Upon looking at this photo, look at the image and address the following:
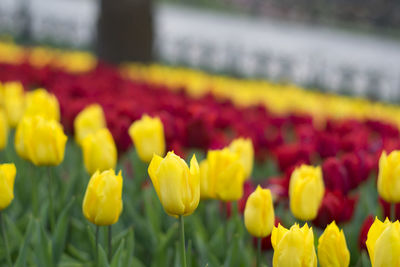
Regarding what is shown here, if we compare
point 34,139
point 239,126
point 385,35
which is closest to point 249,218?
point 34,139

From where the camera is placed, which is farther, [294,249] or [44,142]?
[44,142]

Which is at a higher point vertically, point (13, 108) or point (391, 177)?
point (391, 177)

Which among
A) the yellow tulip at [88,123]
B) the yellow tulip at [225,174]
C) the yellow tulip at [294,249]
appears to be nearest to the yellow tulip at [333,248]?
the yellow tulip at [294,249]

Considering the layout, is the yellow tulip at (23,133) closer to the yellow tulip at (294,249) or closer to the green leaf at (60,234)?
the green leaf at (60,234)

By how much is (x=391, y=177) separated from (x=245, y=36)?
79.2ft

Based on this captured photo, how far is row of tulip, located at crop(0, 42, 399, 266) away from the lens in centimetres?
165

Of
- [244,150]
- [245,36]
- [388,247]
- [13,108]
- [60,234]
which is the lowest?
[245,36]

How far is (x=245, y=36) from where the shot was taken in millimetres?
25266

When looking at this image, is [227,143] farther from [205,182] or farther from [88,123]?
[205,182]

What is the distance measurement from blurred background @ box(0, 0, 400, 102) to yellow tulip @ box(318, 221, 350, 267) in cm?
740

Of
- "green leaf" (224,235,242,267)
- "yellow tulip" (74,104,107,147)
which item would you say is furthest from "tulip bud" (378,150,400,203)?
"yellow tulip" (74,104,107,147)

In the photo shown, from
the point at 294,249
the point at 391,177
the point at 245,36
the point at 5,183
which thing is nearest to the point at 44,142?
the point at 5,183

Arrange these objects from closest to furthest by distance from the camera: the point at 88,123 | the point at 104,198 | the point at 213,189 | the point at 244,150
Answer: the point at 104,198, the point at 213,189, the point at 244,150, the point at 88,123

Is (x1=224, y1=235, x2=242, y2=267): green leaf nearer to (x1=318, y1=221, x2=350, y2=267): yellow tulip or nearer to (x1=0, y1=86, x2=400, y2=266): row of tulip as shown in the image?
(x1=0, y1=86, x2=400, y2=266): row of tulip
